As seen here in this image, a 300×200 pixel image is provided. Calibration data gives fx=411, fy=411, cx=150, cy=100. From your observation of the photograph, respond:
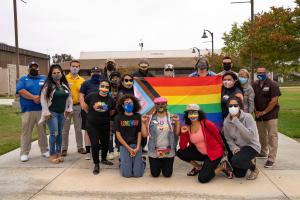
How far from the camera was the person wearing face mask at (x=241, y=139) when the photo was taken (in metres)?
6.37

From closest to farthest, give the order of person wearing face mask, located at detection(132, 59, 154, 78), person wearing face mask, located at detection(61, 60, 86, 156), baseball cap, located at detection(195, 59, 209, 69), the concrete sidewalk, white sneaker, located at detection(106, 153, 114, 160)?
the concrete sidewalk < baseball cap, located at detection(195, 59, 209, 69) < white sneaker, located at detection(106, 153, 114, 160) < person wearing face mask, located at detection(132, 59, 154, 78) < person wearing face mask, located at detection(61, 60, 86, 156)

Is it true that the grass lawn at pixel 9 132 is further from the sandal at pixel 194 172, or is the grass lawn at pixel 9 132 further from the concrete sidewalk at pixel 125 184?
the sandal at pixel 194 172

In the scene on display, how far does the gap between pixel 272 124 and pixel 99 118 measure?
3.07m

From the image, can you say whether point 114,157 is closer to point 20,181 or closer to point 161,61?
point 20,181

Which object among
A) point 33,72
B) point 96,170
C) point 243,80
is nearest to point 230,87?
point 243,80

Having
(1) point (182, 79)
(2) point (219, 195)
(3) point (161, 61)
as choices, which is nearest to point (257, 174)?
(2) point (219, 195)

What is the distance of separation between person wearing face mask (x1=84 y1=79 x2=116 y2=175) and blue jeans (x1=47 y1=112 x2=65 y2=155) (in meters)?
0.75

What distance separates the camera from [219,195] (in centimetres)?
566

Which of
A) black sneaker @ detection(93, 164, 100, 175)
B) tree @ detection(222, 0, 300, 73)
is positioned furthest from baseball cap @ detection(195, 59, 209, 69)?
tree @ detection(222, 0, 300, 73)

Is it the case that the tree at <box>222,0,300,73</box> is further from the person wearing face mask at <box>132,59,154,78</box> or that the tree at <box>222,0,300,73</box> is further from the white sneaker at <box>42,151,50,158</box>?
the white sneaker at <box>42,151,50,158</box>

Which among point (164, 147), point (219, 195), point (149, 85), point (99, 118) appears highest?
point (149, 85)

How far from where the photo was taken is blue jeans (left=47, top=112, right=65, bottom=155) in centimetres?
759

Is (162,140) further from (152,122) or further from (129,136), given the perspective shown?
(129,136)

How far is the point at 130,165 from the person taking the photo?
6738 millimetres
